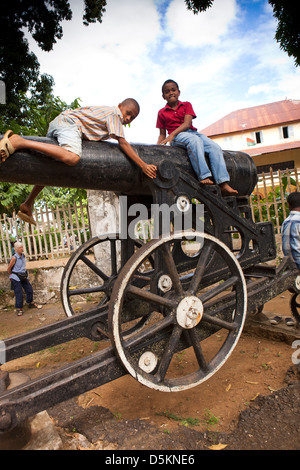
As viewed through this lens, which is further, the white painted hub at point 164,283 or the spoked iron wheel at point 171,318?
the white painted hub at point 164,283

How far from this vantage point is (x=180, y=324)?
6.95 feet

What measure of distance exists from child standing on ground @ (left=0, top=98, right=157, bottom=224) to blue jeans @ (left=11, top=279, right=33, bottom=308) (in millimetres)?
4001

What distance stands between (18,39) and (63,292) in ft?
31.7

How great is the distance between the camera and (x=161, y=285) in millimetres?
2414

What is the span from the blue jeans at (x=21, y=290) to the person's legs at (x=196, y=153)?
4.69 m

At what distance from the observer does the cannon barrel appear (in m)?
2.01

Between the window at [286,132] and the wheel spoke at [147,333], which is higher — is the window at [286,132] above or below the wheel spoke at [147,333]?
above

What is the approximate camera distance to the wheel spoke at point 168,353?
2.04 metres

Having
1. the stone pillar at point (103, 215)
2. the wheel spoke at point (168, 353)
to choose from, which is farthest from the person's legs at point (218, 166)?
the stone pillar at point (103, 215)

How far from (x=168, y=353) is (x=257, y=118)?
73.1 feet

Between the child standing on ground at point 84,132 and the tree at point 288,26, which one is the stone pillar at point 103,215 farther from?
the tree at point 288,26

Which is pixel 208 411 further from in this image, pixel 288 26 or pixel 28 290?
pixel 288 26

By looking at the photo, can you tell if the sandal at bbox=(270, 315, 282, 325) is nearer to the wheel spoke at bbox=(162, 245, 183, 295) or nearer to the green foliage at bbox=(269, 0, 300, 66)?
the wheel spoke at bbox=(162, 245, 183, 295)
